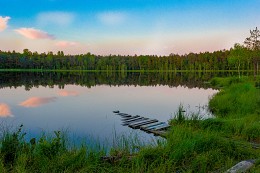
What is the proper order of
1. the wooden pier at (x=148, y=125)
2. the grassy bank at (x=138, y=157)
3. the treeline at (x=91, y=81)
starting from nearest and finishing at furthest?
the grassy bank at (x=138, y=157)
the wooden pier at (x=148, y=125)
the treeline at (x=91, y=81)

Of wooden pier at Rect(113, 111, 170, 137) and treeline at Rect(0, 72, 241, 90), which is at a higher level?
treeline at Rect(0, 72, 241, 90)

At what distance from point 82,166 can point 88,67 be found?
16654 centimetres

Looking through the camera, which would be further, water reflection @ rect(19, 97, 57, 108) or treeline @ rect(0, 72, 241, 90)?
treeline @ rect(0, 72, 241, 90)

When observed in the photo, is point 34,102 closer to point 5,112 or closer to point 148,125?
point 5,112

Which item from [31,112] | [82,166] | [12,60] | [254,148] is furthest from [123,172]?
[12,60]

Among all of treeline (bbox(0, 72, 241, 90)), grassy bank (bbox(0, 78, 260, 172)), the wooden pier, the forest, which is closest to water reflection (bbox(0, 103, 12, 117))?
the wooden pier

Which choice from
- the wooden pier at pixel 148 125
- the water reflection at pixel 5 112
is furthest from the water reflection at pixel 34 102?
the wooden pier at pixel 148 125

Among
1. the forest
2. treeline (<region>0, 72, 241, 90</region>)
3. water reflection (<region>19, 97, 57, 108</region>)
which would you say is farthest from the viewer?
the forest

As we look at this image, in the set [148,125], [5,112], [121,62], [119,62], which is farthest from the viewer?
[121,62]

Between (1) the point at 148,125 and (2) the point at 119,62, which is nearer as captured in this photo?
(1) the point at 148,125

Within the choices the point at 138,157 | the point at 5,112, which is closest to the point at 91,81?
the point at 5,112

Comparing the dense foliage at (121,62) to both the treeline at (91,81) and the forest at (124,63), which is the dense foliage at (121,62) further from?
the treeline at (91,81)

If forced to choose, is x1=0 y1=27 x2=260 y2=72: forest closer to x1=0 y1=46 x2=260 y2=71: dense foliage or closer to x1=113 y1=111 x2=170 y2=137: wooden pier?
x1=0 y1=46 x2=260 y2=71: dense foliage

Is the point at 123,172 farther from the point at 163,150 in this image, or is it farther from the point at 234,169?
the point at 234,169
